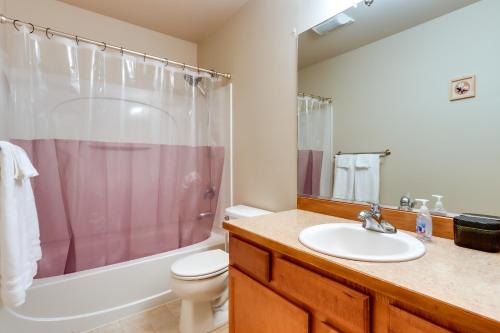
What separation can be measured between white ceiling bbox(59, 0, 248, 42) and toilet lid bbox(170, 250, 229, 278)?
2.00 meters

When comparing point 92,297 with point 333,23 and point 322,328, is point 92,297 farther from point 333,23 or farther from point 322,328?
point 333,23

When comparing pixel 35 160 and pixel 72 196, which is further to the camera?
pixel 72 196

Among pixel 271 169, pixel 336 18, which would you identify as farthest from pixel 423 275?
pixel 336 18

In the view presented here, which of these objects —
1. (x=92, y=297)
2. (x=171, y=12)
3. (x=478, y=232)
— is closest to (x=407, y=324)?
(x=478, y=232)

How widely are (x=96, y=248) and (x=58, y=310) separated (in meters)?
0.39

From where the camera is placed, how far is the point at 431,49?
1003mm

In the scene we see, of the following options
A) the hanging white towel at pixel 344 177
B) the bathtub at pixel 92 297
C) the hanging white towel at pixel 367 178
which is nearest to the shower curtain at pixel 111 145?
the bathtub at pixel 92 297

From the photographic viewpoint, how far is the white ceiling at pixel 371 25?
3.33 ft

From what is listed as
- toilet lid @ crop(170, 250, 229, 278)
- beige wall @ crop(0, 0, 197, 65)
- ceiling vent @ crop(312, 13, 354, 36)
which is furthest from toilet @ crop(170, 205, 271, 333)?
beige wall @ crop(0, 0, 197, 65)

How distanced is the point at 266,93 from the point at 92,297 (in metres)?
1.85

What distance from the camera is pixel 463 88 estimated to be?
0.93 m

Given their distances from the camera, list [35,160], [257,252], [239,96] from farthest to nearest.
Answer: [239,96] → [35,160] → [257,252]

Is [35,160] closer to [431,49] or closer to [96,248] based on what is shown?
[96,248]

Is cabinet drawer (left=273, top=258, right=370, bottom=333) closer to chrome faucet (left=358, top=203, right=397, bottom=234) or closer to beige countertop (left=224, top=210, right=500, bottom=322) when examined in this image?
beige countertop (left=224, top=210, right=500, bottom=322)
